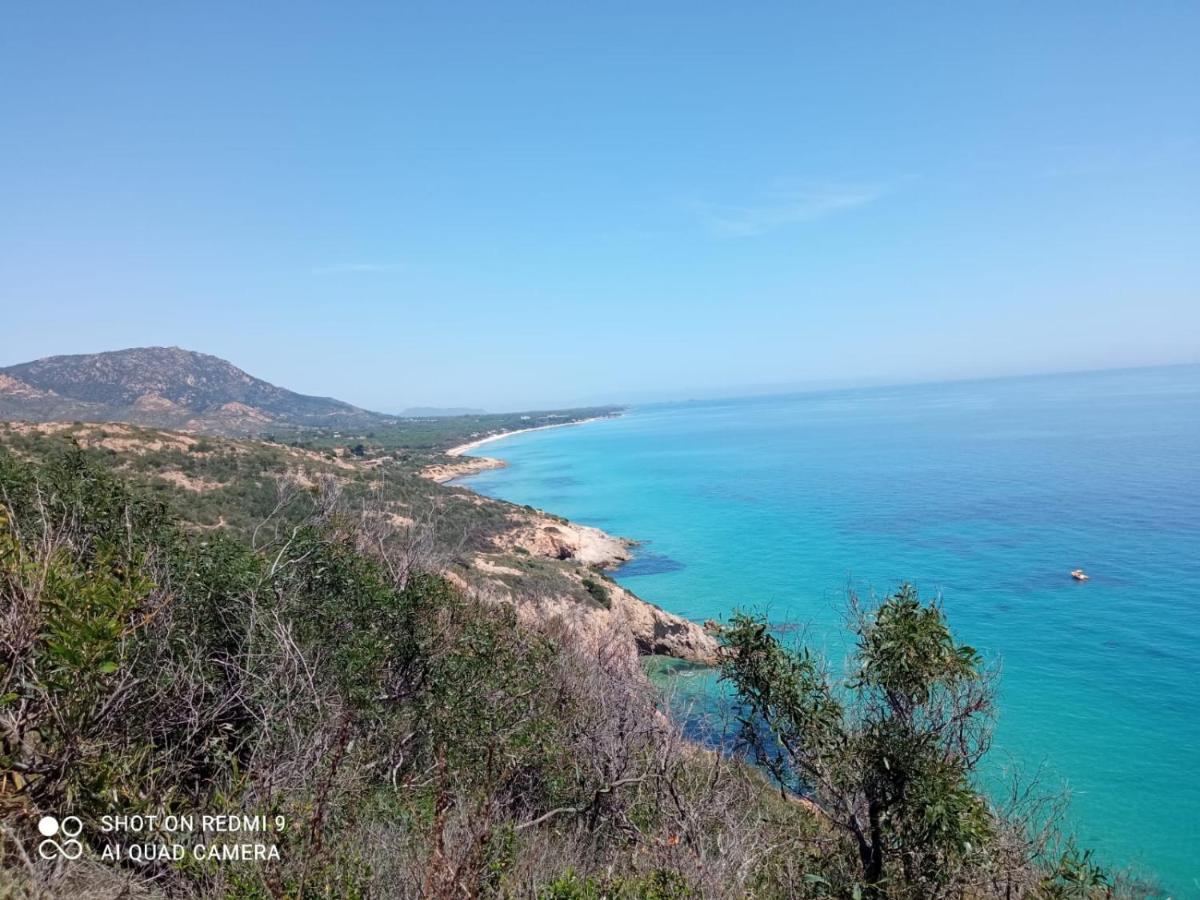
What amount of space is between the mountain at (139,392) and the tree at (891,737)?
3866 inches

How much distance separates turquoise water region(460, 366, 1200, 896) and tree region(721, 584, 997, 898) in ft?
12.9

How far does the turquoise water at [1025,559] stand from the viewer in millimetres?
22828

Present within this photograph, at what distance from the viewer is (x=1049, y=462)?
240ft

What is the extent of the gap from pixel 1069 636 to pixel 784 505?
37.3 m

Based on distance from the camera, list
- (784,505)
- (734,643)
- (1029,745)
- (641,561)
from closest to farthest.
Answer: (734,643), (1029,745), (641,561), (784,505)

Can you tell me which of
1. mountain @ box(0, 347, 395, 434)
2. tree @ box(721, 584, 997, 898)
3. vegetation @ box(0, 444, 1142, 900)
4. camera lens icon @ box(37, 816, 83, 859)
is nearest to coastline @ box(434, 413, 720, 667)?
tree @ box(721, 584, 997, 898)

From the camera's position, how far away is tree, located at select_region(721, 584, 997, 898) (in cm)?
801

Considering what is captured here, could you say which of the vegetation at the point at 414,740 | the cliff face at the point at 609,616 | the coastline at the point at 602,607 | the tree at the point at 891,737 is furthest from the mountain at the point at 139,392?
the tree at the point at 891,737

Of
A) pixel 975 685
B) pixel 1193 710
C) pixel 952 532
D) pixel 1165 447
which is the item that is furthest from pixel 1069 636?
pixel 1165 447

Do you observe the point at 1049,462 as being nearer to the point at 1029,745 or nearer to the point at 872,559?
the point at 872,559

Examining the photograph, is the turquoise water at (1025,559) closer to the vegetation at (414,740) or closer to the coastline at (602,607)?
the coastline at (602,607)

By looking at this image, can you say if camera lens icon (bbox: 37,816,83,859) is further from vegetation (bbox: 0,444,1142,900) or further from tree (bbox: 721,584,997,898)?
tree (bbox: 721,584,997,898)

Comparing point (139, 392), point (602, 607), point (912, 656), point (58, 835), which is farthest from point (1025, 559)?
point (139, 392)

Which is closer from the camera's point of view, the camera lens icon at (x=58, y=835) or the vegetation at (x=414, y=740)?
the camera lens icon at (x=58, y=835)
